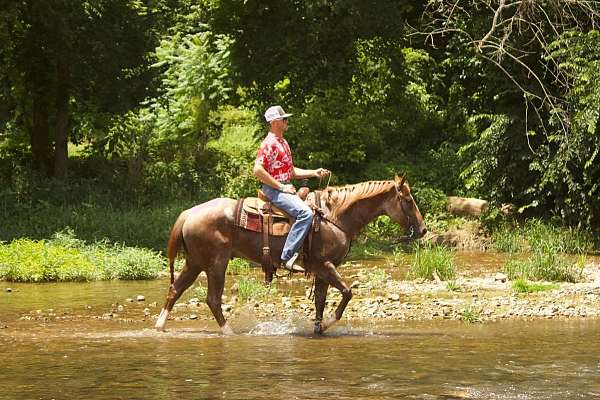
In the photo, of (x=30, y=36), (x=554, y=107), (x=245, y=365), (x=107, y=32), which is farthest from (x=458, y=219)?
(x=245, y=365)

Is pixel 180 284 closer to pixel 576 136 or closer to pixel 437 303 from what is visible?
pixel 437 303

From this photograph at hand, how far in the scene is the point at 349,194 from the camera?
12695 millimetres

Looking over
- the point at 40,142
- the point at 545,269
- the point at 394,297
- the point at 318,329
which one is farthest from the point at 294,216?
the point at 40,142

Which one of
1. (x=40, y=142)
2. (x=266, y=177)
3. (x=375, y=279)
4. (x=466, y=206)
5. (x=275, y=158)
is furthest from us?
(x=40, y=142)

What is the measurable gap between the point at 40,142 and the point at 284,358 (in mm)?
18162

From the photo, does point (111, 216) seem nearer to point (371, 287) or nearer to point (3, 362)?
point (371, 287)

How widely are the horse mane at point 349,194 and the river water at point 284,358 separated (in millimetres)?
1501

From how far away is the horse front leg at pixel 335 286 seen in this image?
12180 millimetres

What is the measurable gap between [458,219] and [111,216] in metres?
7.84

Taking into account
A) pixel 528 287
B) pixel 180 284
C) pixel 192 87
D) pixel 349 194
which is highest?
pixel 192 87

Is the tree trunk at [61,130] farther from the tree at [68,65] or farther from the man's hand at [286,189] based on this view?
the man's hand at [286,189]

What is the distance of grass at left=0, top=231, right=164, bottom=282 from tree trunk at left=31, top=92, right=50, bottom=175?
8197 mm

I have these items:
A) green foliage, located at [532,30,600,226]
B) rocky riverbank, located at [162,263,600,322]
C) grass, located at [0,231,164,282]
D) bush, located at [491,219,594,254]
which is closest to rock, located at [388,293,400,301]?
rocky riverbank, located at [162,263,600,322]

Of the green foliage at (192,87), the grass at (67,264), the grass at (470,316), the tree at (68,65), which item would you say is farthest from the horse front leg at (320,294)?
the green foliage at (192,87)
